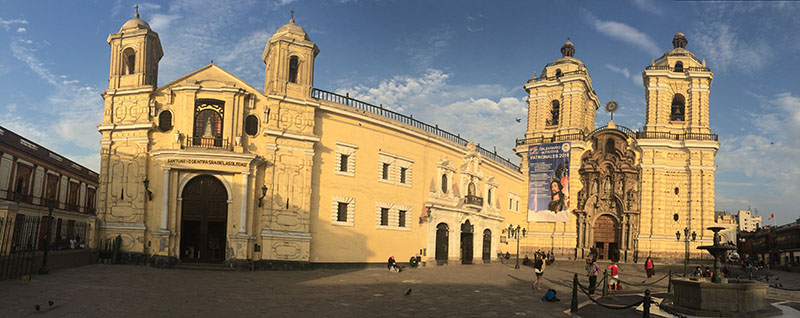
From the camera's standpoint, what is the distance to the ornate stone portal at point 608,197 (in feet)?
145

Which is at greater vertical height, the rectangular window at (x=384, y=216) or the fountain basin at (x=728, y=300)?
the rectangular window at (x=384, y=216)

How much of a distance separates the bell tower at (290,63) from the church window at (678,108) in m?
32.8

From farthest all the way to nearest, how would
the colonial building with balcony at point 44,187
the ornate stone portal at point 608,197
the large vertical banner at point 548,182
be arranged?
the large vertical banner at point 548,182, the ornate stone portal at point 608,197, the colonial building with balcony at point 44,187

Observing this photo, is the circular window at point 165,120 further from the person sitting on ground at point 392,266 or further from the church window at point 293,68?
the person sitting on ground at point 392,266

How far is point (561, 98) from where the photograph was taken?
4831 centimetres

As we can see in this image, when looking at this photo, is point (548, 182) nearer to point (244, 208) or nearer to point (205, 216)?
point (244, 208)

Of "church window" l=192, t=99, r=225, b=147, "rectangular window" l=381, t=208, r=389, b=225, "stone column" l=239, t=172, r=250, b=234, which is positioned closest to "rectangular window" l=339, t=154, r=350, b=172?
"rectangular window" l=381, t=208, r=389, b=225

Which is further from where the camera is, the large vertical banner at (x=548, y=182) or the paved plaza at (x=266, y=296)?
the large vertical banner at (x=548, y=182)

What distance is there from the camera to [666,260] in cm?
4225

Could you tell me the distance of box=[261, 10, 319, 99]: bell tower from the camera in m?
26.3

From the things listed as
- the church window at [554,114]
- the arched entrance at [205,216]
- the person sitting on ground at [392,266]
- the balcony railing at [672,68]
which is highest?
the balcony railing at [672,68]

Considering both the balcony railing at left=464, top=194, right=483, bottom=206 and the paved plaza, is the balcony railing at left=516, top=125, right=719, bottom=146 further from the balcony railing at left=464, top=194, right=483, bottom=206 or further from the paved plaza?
the paved plaza

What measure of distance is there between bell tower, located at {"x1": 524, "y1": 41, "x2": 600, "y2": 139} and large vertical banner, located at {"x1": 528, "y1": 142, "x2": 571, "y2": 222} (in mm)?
1858

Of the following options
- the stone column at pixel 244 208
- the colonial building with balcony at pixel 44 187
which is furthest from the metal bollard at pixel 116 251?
the stone column at pixel 244 208
